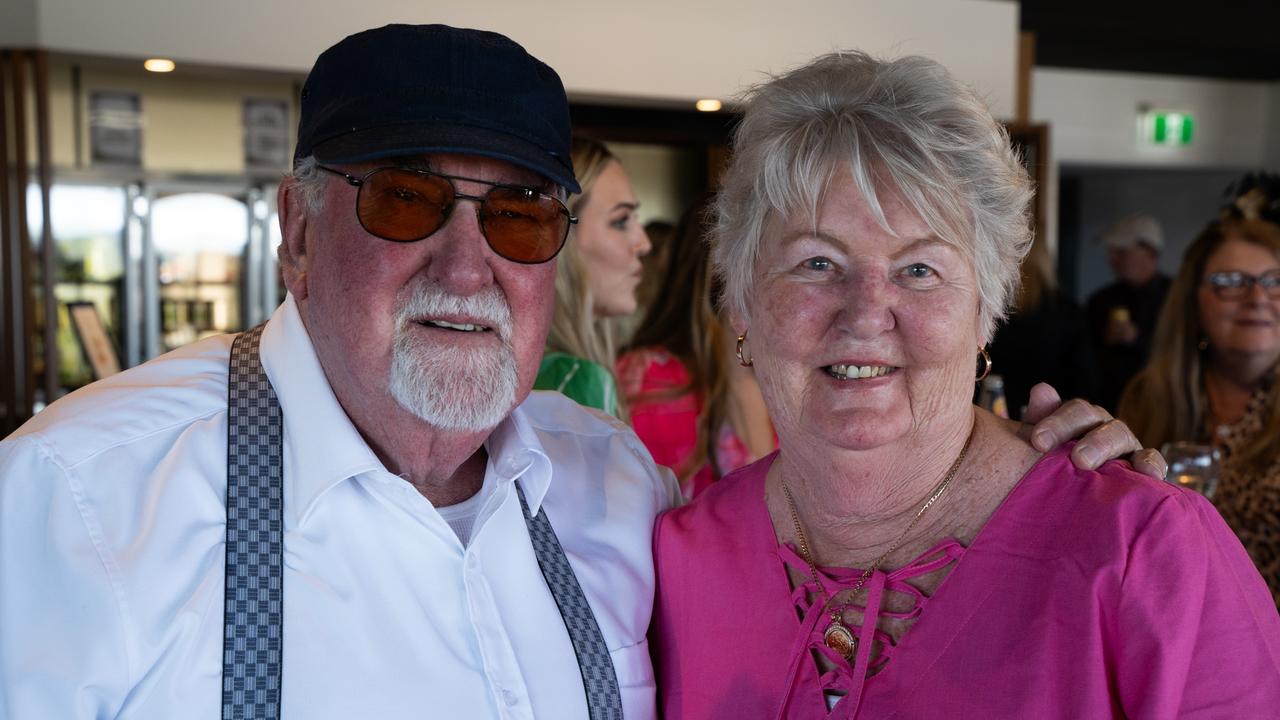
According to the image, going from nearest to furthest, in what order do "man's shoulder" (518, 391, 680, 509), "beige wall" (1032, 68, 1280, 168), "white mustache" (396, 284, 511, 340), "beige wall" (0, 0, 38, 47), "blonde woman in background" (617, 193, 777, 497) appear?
"white mustache" (396, 284, 511, 340), "man's shoulder" (518, 391, 680, 509), "blonde woman in background" (617, 193, 777, 497), "beige wall" (0, 0, 38, 47), "beige wall" (1032, 68, 1280, 168)

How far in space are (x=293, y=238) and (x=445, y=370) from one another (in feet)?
1.16

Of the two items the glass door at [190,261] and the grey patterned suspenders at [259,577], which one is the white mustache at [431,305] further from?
the glass door at [190,261]

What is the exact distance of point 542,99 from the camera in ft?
5.54

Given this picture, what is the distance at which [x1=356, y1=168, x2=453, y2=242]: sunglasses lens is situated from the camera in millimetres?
1594

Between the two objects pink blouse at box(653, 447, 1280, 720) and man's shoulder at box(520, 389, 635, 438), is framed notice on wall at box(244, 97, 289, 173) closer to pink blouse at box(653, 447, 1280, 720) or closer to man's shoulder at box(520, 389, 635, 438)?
man's shoulder at box(520, 389, 635, 438)

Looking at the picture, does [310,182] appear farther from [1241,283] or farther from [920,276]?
[1241,283]

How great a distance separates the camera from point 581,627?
5.57 feet

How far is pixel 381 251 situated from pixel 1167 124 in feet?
31.3

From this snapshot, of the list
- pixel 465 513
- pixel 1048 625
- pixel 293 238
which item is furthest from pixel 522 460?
pixel 1048 625

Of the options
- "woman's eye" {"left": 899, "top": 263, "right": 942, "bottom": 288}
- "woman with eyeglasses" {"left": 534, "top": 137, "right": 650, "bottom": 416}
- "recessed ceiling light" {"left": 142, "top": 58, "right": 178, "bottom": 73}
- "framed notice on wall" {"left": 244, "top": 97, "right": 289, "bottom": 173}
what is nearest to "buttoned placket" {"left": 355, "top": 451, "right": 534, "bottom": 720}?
"woman's eye" {"left": 899, "top": 263, "right": 942, "bottom": 288}

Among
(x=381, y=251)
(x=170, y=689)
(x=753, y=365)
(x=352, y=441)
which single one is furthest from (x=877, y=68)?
(x=170, y=689)

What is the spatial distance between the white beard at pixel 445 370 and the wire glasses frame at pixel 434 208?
0.08 meters

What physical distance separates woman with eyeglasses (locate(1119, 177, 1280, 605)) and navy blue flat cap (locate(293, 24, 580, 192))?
232 centimetres

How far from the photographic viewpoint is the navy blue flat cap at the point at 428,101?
158 cm
